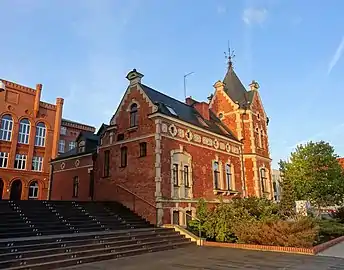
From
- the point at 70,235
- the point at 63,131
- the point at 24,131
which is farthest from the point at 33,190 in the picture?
the point at 70,235

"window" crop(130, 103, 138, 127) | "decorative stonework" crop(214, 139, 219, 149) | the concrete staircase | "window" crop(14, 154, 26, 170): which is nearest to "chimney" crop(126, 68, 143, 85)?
"window" crop(130, 103, 138, 127)

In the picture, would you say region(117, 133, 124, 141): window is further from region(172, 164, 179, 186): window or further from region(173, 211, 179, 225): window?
region(173, 211, 179, 225): window

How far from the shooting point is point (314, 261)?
9.42 metres

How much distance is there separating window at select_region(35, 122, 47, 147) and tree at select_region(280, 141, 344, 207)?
3001 cm

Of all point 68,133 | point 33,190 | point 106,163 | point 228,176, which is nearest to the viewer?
point 106,163

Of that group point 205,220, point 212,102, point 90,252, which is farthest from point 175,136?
point 212,102

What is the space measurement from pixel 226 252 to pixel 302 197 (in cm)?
2122

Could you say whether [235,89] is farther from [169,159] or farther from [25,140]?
[25,140]

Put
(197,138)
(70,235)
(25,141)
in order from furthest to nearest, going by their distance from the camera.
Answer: (25,141)
(197,138)
(70,235)

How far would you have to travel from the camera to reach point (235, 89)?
99.0ft

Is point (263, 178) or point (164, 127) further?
point (263, 178)

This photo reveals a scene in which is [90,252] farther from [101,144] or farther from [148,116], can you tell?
[101,144]

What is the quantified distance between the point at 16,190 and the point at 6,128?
7.50 metres

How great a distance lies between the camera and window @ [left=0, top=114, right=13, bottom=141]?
3338 centimetres
